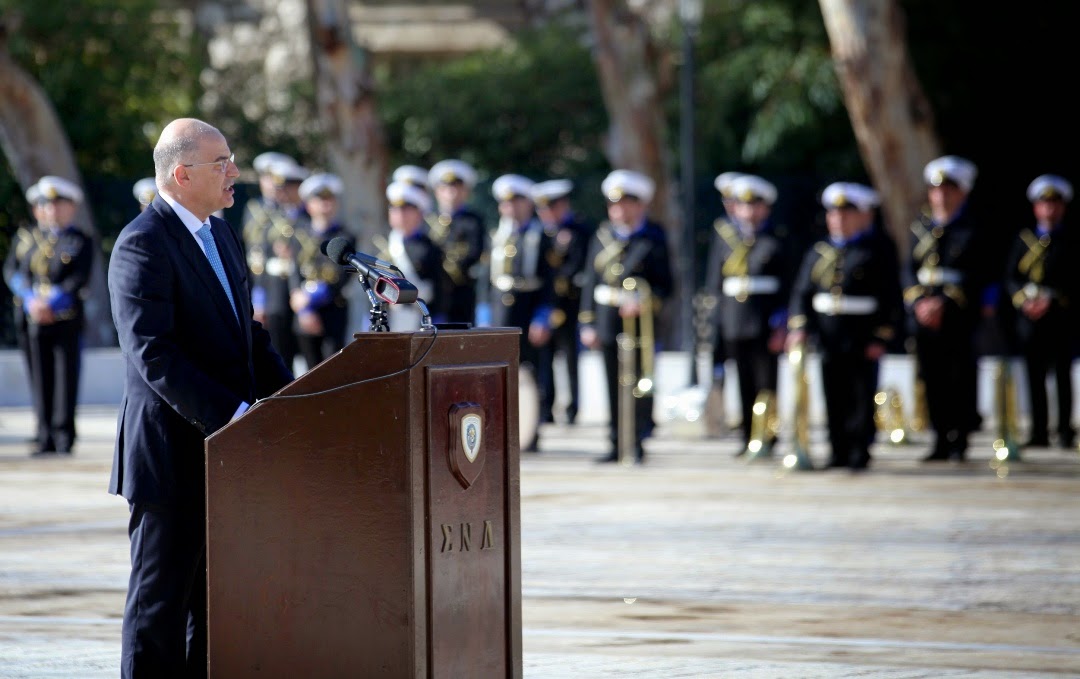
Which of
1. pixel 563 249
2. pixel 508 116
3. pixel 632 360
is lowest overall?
pixel 632 360

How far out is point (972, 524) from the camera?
1109 cm

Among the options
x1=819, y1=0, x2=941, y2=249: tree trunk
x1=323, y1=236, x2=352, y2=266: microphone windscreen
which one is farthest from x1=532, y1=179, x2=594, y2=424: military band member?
A: x1=323, y1=236, x2=352, y2=266: microphone windscreen

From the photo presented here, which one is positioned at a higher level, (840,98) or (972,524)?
(840,98)

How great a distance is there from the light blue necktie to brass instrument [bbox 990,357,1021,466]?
9.66 metres

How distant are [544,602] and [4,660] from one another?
95.8 inches

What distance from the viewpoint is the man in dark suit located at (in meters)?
5.41

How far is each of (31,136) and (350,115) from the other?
15.2ft

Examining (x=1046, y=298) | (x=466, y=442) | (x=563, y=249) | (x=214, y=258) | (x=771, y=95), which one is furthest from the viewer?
(x=771, y=95)

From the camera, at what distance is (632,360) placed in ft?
49.0

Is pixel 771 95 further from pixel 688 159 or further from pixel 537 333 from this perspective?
pixel 537 333

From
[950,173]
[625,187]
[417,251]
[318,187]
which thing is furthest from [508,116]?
[950,173]

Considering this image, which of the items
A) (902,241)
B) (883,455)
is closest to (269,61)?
(902,241)

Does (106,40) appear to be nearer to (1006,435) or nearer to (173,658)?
(1006,435)

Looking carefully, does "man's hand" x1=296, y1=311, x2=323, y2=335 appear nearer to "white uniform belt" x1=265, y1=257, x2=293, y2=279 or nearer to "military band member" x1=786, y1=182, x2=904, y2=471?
"white uniform belt" x1=265, y1=257, x2=293, y2=279
